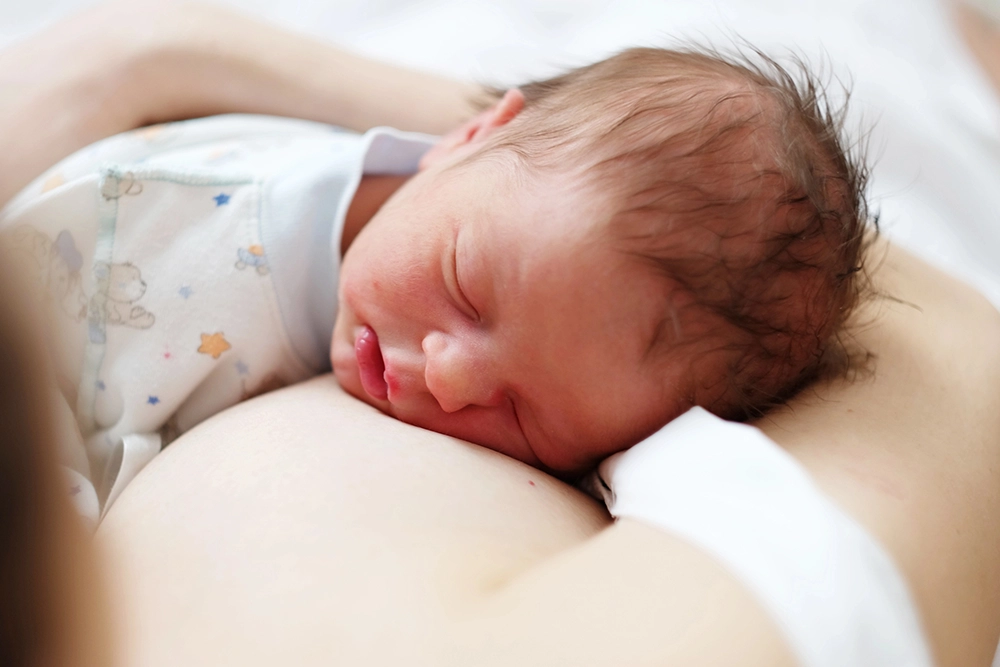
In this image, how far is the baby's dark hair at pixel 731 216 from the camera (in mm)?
784

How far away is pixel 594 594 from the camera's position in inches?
19.9

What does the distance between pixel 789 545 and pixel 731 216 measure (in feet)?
1.22

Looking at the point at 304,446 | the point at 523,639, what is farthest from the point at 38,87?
the point at 523,639

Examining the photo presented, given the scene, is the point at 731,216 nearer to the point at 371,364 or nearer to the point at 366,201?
the point at 371,364

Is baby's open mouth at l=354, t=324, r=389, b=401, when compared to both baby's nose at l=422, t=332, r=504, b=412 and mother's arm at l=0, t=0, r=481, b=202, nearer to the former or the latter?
baby's nose at l=422, t=332, r=504, b=412

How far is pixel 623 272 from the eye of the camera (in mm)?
782

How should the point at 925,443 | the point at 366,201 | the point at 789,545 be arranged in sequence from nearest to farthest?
the point at 789,545
the point at 925,443
the point at 366,201

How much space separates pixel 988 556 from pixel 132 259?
93 cm

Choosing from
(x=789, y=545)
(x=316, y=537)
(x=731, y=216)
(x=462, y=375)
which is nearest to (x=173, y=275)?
(x=462, y=375)

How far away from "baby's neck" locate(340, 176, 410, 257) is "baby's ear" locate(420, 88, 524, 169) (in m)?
0.08

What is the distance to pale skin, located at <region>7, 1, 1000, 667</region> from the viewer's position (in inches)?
19.3

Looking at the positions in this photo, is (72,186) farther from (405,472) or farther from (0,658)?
(0,658)

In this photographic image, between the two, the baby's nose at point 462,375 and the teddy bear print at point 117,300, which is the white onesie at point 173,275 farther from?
the baby's nose at point 462,375

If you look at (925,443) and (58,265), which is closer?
(925,443)
